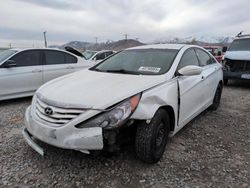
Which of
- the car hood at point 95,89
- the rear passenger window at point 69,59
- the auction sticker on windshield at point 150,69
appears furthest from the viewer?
the rear passenger window at point 69,59

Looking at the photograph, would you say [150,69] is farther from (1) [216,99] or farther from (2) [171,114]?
(1) [216,99]

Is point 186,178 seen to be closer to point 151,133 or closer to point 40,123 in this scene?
point 151,133

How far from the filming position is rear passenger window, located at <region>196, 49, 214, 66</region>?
4195mm

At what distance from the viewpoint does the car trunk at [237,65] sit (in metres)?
7.69

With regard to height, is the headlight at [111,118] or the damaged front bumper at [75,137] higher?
the headlight at [111,118]

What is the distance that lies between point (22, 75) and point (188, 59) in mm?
3866

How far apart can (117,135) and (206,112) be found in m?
3.03

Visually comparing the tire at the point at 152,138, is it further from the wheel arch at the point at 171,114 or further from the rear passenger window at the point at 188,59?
the rear passenger window at the point at 188,59

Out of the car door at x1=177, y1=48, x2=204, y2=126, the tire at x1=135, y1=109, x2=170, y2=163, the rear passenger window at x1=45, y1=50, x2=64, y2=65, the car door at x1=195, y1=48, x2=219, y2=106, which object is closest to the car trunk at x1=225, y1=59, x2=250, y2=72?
the car door at x1=195, y1=48, x2=219, y2=106

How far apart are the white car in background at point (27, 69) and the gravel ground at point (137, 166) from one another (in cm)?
192

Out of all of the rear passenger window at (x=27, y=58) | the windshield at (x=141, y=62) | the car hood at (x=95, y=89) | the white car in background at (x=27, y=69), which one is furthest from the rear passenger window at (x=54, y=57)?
the car hood at (x=95, y=89)

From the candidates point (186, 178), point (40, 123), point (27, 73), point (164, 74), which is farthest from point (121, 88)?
point (27, 73)

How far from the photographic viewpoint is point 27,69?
18.3ft

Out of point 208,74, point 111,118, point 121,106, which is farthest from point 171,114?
point 208,74
